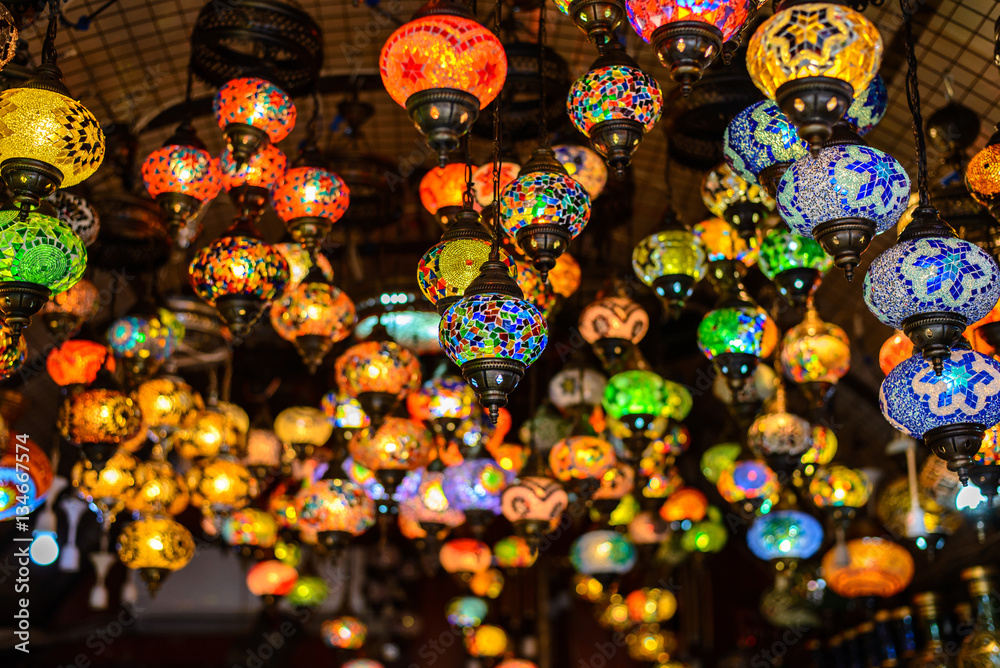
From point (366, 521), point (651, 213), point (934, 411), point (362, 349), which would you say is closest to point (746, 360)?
point (934, 411)

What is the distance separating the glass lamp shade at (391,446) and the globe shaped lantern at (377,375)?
0.34m

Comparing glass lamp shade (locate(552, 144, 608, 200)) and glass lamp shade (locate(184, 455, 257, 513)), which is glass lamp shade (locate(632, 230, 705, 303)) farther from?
glass lamp shade (locate(184, 455, 257, 513))

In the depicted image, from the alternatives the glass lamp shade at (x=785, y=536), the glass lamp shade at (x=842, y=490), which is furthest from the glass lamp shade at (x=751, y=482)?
the glass lamp shade at (x=785, y=536)

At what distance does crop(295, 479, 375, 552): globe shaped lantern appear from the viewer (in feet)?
16.9

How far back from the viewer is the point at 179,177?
3.81 metres

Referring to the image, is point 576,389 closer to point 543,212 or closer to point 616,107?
point 543,212

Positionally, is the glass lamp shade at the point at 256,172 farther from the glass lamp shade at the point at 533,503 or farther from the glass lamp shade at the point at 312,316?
the glass lamp shade at the point at 533,503

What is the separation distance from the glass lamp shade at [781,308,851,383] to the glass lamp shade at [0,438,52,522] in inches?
128

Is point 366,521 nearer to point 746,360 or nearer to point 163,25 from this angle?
point 746,360

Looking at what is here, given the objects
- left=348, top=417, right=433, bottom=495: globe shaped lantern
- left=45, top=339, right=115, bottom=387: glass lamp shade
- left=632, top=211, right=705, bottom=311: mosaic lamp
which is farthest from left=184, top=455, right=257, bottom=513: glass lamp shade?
left=632, top=211, right=705, bottom=311: mosaic lamp

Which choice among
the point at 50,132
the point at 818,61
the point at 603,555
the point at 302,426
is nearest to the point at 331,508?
the point at 302,426

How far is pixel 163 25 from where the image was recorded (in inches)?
210

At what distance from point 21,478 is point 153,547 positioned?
2.38 ft

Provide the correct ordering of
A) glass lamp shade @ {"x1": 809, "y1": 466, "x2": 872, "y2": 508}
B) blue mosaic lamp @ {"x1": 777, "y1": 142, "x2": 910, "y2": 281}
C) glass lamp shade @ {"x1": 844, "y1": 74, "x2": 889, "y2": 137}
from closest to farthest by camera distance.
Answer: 1. blue mosaic lamp @ {"x1": 777, "y1": 142, "x2": 910, "y2": 281}
2. glass lamp shade @ {"x1": 844, "y1": 74, "x2": 889, "y2": 137}
3. glass lamp shade @ {"x1": 809, "y1": 466, "x2": 872, "y2": 508}
